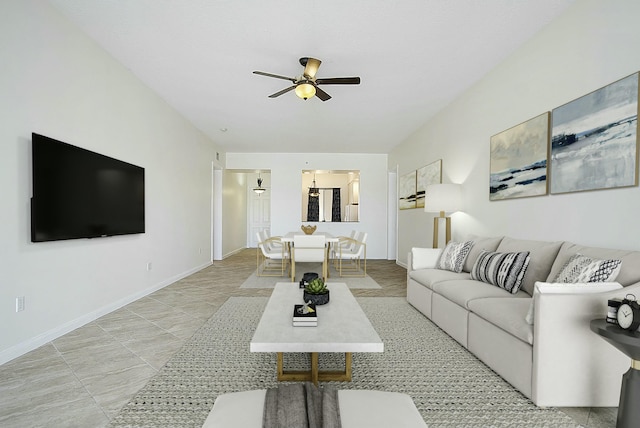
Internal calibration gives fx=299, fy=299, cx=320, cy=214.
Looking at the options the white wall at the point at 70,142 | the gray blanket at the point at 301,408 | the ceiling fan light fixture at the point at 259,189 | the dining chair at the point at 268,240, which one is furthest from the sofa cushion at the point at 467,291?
the ceiling fan light fixture at the point at 259,189

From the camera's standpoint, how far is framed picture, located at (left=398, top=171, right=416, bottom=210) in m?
6.12

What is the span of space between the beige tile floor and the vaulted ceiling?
2.82 meters

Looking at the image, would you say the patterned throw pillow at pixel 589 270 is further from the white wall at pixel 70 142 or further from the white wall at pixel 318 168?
the white wall at pixel 318 168

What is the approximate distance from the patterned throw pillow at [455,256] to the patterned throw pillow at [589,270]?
129 centimetres

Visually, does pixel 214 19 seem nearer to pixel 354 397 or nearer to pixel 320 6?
pixel 320 6

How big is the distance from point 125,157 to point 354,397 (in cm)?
384

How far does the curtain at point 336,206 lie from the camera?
934 cm

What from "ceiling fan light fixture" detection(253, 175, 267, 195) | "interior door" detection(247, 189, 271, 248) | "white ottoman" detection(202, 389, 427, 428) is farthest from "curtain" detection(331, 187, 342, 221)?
"white ottoman" detection(202, 389, 427, 428)

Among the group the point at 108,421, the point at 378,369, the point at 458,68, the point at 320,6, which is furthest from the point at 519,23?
the point at 108,421

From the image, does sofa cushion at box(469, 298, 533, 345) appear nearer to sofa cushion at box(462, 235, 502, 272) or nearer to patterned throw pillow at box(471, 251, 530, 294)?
patterned throw pillow at box(471, 251, 530, 294)

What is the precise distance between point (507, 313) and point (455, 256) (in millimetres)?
1472

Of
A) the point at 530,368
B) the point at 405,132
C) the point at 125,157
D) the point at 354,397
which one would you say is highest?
the point at 405,132

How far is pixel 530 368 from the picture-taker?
1.75 metres

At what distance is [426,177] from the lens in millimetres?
5426
